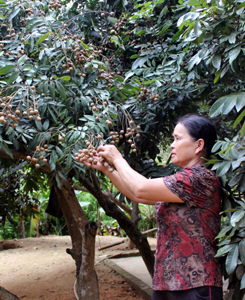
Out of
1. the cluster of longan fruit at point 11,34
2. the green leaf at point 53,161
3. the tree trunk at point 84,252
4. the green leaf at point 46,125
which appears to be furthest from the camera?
the tree trunk at point 84,252

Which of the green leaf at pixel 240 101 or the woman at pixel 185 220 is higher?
the green leaf at pixel 240 101

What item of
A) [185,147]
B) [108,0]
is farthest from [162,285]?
[108,0]

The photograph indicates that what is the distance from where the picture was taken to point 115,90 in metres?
2.00

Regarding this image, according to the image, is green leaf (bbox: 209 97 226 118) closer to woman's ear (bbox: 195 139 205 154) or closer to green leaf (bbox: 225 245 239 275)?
woman's ear (bbox: 195 139 205 154)

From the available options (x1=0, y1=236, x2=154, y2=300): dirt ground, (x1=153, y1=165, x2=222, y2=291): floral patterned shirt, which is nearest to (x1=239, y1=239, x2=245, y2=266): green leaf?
(x1=153, y1=165, x2=222, y2=291): floral patterned shirt

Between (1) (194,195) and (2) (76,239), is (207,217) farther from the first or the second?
(2) (76,239)

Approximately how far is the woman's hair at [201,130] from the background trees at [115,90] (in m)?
0.07

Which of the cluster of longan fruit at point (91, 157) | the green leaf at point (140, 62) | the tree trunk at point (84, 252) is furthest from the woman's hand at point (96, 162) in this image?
the tree trunk at point (84, 252)

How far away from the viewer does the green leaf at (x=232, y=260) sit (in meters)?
1.15

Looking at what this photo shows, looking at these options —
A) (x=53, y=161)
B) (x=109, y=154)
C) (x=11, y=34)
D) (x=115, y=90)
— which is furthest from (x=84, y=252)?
(x=11, y=34)

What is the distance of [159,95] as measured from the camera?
2150mm

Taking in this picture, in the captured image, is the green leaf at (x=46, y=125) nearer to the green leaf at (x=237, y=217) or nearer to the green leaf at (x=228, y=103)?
the green leaf at (x=228, y=103)

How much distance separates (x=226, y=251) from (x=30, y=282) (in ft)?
11.6

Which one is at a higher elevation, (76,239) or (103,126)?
(103,126)
